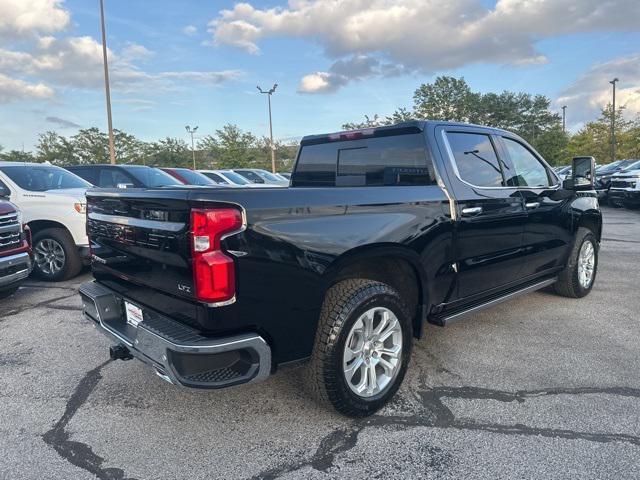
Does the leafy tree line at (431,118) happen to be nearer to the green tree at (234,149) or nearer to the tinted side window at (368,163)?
the green tree at (234,149)

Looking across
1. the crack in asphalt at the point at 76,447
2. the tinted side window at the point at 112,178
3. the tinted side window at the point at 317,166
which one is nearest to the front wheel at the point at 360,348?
the crack in asphalt at the point at 76,447

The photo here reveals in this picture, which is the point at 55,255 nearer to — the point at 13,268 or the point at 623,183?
the point at 13,268

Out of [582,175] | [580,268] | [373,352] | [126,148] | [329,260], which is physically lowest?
[373,352]

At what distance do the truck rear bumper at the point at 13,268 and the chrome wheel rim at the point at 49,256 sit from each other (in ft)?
3.69

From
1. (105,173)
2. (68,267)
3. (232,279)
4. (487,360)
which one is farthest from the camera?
(105,173)

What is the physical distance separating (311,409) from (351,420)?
0.29 metres

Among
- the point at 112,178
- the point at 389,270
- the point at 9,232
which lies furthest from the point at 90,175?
the point at 389,270

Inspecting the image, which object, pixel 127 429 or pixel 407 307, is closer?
pixel 127 429

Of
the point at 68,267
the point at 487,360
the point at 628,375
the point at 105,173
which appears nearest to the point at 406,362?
the point at 487,360

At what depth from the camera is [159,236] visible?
8.52 feet

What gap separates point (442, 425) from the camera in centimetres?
291

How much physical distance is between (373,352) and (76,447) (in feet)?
6.00

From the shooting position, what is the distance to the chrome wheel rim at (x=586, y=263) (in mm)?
5488

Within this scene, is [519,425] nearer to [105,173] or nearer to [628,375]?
[628,375]
